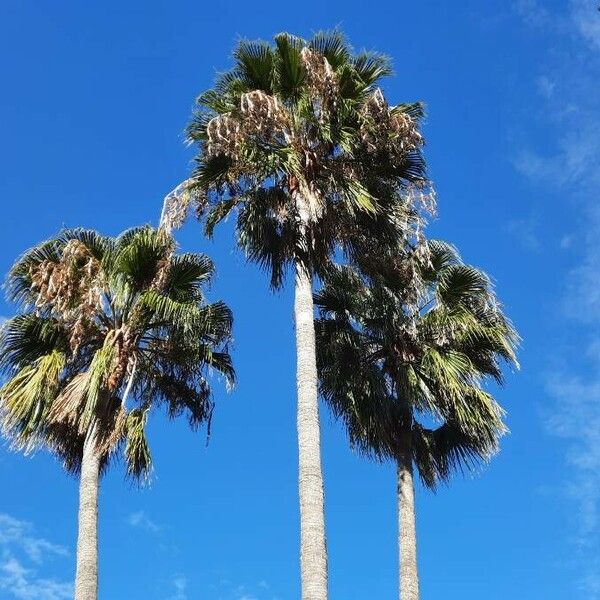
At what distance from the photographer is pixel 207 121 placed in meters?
16.3

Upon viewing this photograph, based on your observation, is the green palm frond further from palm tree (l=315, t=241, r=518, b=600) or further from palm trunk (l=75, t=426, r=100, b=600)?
palm tree (l=315, t=241, r=518, b=600)

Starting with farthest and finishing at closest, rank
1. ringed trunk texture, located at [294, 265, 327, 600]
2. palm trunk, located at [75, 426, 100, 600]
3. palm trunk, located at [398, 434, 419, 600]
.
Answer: palm trunk, located at [398, 434, 419, 600] → palm trunk, located at [75, 426, 100, 600] → ringed trunk texture, located at [294, 265, 327, 600]

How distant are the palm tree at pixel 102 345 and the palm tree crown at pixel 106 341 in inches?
0.6

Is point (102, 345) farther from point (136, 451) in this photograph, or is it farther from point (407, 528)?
point (407, 528)

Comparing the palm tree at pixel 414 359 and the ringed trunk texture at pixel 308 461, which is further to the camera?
the palm tree at pixel 414 359

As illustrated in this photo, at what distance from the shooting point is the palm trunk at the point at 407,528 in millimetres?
16516

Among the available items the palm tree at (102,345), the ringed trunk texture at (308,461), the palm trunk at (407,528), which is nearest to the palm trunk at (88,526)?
the palm tree at (102,345)

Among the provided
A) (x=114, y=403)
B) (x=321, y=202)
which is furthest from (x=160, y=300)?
(x=321, y=202)

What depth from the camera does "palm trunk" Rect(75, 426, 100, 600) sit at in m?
13.7

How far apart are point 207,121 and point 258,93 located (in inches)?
51.3

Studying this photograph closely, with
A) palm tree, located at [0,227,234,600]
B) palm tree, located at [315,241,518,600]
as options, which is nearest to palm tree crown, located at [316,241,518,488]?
palm tree, located at [315,241,518,600]

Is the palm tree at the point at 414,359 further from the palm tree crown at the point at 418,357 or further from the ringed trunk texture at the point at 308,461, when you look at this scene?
the ringed trunk texture at the point at 308,461

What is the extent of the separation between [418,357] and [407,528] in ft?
10.1

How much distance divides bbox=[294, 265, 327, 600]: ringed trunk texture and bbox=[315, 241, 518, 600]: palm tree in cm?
308
